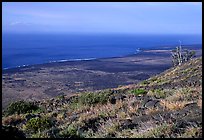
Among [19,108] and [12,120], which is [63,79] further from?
[12,120]

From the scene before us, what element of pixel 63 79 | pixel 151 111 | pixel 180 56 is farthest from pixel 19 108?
pixel 63 79

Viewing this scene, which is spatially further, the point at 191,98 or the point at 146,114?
the point at 191,98

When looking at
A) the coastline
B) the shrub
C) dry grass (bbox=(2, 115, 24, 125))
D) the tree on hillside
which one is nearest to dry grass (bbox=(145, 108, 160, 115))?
the shrub

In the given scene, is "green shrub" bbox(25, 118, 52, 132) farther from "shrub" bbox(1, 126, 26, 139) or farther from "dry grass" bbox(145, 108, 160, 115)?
"shrub" bbox(1, 126, 26, 139)

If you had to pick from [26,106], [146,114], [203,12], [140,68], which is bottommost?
[140,68]

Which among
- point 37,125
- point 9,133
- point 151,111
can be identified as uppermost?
point 9,133

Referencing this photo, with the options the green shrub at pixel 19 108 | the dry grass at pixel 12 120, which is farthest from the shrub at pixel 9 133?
the green shrub at pixel 19 108

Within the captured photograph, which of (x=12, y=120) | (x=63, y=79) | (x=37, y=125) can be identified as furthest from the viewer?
(x=63, y=79)

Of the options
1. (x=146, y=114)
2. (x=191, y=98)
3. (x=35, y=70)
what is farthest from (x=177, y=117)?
(x=35, y=70)

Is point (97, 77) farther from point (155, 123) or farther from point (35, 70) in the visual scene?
point (155, 123)

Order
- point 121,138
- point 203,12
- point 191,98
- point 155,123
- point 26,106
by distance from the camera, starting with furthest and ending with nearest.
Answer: point 26,106 < point 191,98 < point 155,123 < point 121,138 < point 203,12

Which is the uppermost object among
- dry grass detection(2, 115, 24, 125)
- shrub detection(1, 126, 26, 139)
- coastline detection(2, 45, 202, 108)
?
shrub detection(1, 126, 26, 139)
